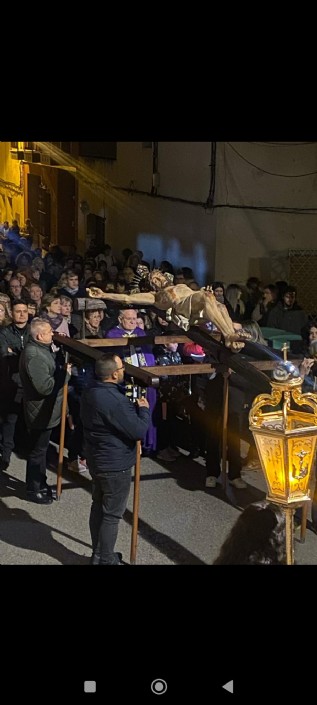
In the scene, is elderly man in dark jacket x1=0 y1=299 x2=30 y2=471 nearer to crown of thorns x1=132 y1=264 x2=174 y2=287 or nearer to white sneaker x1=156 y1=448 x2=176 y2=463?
crown of thorns x1=132 y1=264 x2=174 y2=287

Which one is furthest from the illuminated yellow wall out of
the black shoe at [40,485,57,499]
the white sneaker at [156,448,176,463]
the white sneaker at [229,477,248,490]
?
the white sneaker at [229,477,248,490]

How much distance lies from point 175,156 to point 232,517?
19.6 feet

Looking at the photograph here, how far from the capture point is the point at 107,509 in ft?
16.2

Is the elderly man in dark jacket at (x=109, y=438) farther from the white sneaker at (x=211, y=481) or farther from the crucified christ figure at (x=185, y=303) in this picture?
the white sneaker at (x=211, y=481)

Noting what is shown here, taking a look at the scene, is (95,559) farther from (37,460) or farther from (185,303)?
(185,303)

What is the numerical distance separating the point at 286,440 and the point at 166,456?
3372 mm

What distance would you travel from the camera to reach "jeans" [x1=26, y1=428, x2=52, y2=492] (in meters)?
6.05

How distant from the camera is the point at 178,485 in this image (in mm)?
6410

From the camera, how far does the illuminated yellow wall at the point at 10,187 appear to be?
17156 millimetres

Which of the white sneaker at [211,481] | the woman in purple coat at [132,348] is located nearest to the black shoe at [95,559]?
the white sneaker at [211,481]

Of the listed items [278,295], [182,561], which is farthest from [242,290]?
[182,561]

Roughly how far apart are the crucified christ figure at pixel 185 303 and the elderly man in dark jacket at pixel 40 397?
539 mm

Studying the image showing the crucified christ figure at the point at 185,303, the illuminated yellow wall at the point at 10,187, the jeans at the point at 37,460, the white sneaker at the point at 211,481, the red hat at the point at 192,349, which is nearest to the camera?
the crucified christ figure at the point at 185,303

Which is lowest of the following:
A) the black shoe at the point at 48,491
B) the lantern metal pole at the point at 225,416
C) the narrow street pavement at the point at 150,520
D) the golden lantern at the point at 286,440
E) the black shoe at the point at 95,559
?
the narrow street pavement at the point at 150,520
